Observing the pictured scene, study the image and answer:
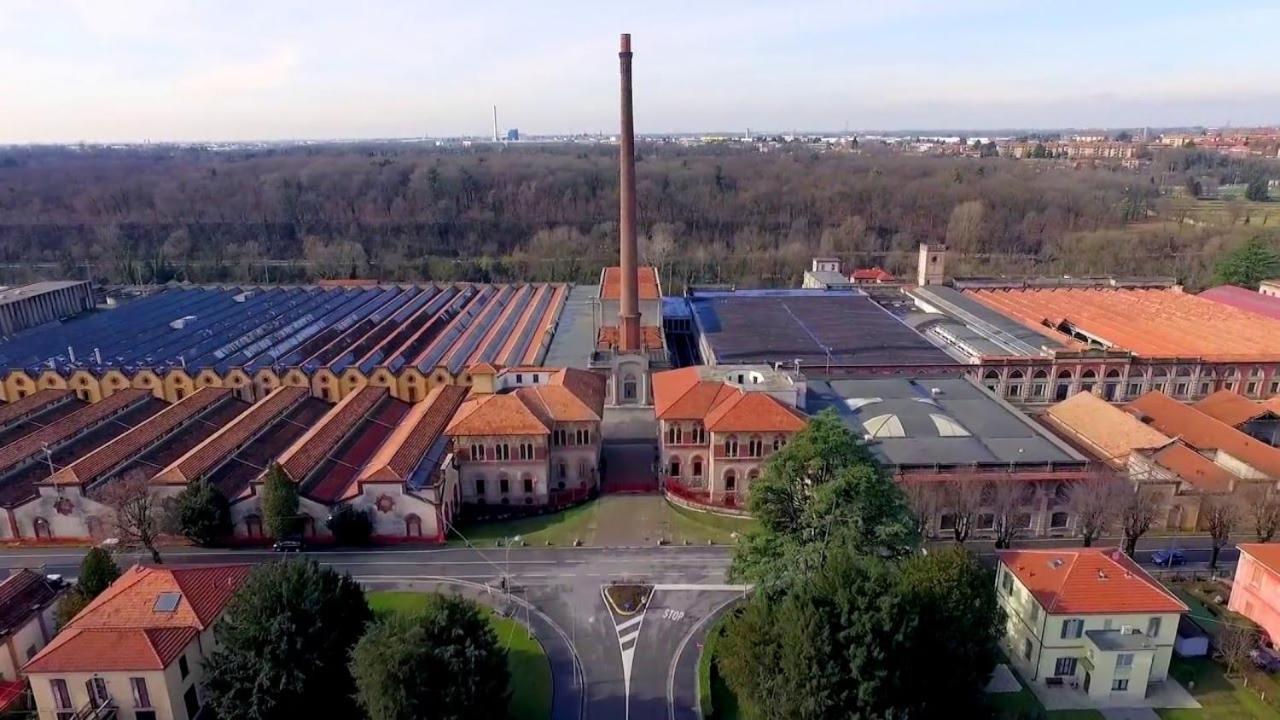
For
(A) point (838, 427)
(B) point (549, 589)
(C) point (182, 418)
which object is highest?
(A) point (838, 427)

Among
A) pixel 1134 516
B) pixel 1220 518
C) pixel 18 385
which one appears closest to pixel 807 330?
pixel 1134 516

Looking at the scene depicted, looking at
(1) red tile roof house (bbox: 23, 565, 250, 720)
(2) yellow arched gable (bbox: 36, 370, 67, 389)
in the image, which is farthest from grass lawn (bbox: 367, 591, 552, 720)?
(2) yellow arched gable (bbox: 36, 370, 67, 389)

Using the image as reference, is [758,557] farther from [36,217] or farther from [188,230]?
[36,217]

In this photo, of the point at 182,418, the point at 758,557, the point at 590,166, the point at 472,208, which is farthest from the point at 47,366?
the point at 590,166

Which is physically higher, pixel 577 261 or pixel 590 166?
pixel 590 166

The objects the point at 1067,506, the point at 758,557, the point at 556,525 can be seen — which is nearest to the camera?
the point at 758,557

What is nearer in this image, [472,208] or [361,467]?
[361,467]

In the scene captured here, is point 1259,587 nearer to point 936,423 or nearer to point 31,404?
point 936,423

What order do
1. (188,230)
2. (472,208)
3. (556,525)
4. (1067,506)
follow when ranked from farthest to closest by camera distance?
(472,208) < (188,230) < (556,525) < (1067,506)
